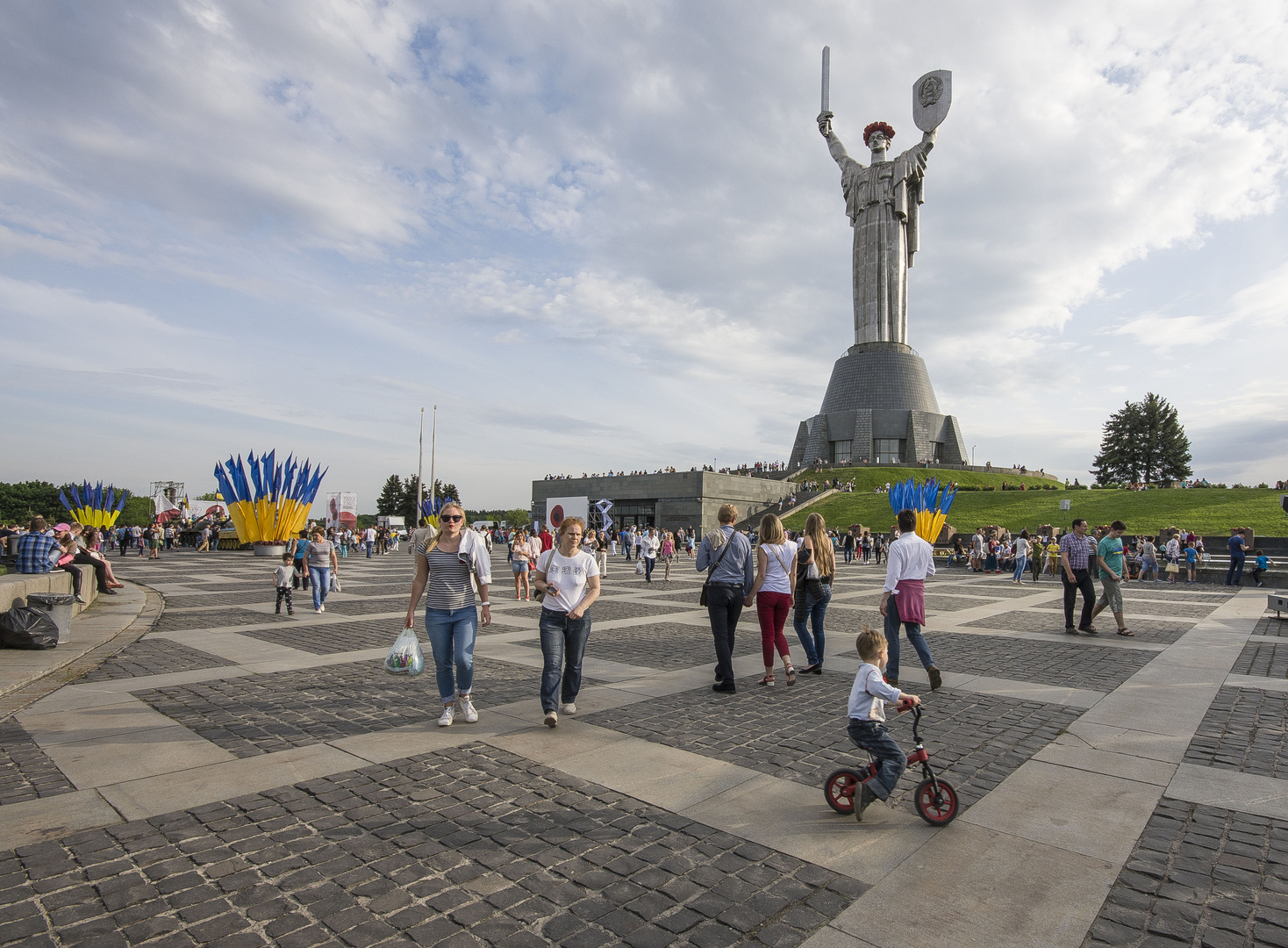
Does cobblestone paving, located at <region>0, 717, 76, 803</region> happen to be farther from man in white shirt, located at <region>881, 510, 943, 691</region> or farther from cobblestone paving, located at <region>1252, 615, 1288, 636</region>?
cobblestone paving, located at <region>1252, 615, 1288, 636</region>

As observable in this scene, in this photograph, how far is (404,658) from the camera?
5727 mm

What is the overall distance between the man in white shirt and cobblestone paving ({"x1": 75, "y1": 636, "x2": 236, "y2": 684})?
7.13 metres

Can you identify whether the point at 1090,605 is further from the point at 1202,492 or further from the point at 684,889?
the point at 1202,492

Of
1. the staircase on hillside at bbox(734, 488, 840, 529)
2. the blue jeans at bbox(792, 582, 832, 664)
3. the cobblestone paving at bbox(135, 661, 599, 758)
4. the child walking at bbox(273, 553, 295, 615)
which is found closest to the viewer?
the cobblestone paving at bbox(135, 661, 599, 758)

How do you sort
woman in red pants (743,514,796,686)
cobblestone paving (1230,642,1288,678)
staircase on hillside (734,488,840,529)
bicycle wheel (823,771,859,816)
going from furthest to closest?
staircase on hillside (734,488,840,529) → cobblestone paving (1230,642,1288,678) → woman in red pants (743,514,796,686) → bicycle wheel (823,771,859,816)

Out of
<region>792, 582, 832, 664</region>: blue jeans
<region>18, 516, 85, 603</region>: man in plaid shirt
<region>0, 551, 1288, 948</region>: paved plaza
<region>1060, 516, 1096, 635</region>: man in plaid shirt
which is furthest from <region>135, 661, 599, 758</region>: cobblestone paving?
<region>1060, 516, 1096, 635</region>: man in plaid shirt

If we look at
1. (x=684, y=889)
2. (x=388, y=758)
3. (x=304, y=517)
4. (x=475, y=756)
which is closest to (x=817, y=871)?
(x=684, y=889)

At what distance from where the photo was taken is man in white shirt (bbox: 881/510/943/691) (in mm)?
6938

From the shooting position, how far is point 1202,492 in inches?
1674

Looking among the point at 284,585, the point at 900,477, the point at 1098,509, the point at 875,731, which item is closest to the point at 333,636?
the point at 284,585

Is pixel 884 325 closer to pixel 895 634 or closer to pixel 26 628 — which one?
pixel 895 634

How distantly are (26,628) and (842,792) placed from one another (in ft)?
30.3

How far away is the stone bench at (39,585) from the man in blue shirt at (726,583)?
8.44m

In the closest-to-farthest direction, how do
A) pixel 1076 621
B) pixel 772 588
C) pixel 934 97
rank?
pixel 772 588
pixel 1076 621
pixel 934 97
